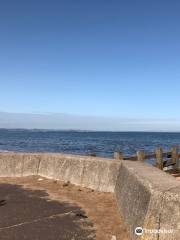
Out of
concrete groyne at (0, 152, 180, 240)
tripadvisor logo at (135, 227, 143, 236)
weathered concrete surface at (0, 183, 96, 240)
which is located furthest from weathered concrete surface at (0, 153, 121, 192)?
tripadvisor logo at (135, 227, 143, 236)

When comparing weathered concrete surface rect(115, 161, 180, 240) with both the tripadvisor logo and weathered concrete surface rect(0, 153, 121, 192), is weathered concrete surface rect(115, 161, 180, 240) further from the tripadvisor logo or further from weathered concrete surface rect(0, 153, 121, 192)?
weathered concrete surface rect(0, 153, 121, 192)

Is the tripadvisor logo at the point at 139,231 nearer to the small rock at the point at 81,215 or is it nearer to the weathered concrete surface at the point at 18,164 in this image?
the small rock at the point at 81,215

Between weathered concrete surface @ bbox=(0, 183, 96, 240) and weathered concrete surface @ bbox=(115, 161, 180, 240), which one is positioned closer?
weathered concrete surface @ bbox=(115, 161, 180, 240)

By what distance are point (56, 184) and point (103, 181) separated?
139 cm

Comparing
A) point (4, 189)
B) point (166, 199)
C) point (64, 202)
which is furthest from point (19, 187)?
point (166, 199)

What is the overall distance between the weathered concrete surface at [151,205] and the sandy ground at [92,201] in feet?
0.74

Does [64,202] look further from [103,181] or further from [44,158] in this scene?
[44,158]

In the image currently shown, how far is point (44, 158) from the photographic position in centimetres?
1015

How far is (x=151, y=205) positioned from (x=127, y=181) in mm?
2053

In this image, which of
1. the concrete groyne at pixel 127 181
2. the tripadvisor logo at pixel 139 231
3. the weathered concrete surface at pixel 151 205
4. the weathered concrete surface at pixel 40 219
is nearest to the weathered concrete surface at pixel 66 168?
the concrete groyne at pixel 127 181

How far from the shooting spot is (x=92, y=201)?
764 cm

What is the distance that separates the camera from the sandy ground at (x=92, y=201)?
580cm

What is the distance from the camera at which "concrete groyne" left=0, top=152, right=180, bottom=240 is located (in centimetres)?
441

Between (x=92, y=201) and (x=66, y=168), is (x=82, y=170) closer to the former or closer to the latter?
(x=66, y=168)
